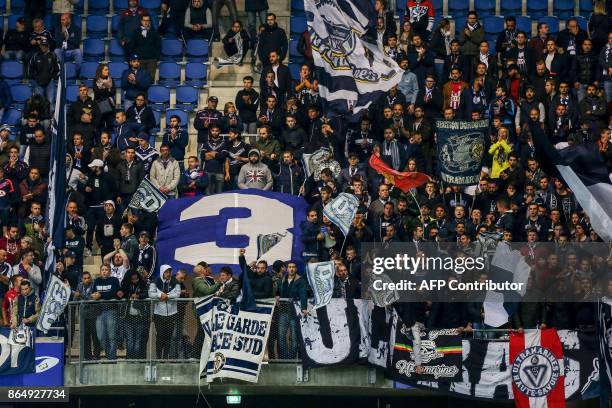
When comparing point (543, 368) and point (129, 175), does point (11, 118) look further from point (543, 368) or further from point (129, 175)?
point (543, 368)

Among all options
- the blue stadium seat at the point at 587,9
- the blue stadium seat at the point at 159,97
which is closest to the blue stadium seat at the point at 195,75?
the blue stadium seat at the point at 159,97

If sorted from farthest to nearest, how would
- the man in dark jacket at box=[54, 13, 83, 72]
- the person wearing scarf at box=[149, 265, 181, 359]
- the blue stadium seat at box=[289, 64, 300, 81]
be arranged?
1. the man in dark jacket at box=[54, 13, 83, 72]
2. the blue stadium seat at box=[289, 64, 300, 81]
3. the person wearing scarf at box=[149, 265, 181, 359]

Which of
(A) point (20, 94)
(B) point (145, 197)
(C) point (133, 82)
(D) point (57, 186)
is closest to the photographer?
(D) point (57, 186)

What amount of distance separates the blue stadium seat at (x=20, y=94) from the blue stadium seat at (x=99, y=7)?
2550 mm

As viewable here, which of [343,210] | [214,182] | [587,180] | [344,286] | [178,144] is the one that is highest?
[178,144]

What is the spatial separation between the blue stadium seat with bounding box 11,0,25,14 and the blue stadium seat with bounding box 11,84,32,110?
7.07ft

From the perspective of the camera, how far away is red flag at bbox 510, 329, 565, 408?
1038 inches

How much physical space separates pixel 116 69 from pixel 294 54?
11.7ft

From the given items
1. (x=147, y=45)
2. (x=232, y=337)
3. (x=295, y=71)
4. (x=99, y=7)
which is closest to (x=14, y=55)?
(x=99, y=7)

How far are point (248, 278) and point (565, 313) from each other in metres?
4.90

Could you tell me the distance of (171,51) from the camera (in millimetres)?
34562

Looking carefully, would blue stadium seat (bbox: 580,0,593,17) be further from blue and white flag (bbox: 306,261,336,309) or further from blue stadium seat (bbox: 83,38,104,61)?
blue and white flag (bbox: 306,261,336,309)

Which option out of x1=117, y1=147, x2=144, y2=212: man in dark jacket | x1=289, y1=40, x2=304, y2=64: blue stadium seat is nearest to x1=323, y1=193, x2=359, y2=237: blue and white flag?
x1=117, y1=147, x2=144, y2=212: man in dark jacket

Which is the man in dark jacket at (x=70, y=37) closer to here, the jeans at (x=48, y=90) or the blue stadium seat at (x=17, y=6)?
the jeans at (x=48, y=90)
